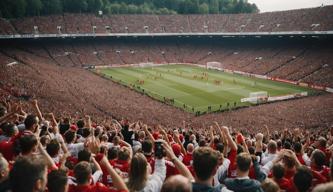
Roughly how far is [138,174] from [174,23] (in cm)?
9278

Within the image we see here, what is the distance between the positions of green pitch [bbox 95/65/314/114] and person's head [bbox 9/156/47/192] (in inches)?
1461

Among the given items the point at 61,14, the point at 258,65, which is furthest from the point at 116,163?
the point at 61,14

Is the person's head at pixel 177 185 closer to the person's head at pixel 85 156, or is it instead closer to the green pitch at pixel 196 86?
the person's head at pixel 85 156

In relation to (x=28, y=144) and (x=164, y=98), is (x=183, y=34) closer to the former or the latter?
(x=164, y=98)

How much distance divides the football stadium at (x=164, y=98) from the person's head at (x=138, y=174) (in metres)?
0.02

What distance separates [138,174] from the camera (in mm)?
5348

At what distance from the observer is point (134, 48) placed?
296 ft

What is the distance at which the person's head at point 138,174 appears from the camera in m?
5.30

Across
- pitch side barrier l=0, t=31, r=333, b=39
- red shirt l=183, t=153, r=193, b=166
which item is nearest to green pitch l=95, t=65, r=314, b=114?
pitch side barrier l=0, t=31, r=333, b=39

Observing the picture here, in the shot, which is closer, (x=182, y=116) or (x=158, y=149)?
(x=158, y=149)

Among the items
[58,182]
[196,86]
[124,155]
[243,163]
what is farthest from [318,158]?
[196,86]

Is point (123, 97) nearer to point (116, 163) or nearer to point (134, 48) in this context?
point (116, 163)

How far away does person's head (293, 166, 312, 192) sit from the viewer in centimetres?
572

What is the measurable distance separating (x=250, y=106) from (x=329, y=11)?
129 feet
